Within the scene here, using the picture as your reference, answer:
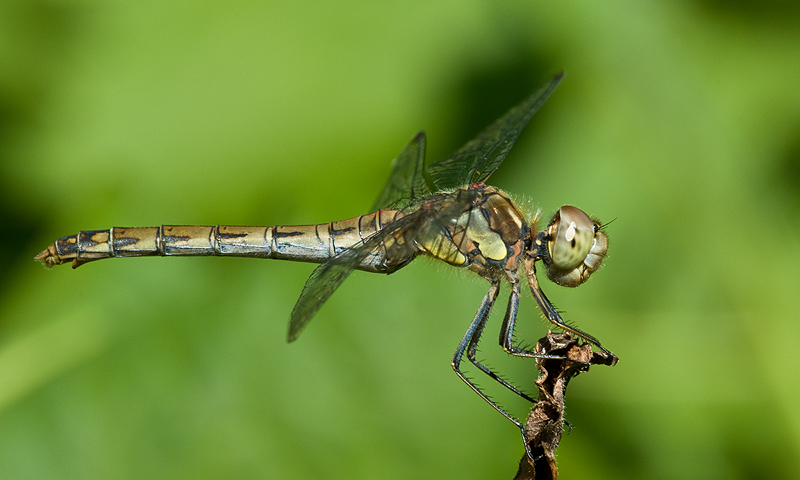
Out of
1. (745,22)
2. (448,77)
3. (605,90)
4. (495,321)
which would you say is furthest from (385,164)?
(745,22)

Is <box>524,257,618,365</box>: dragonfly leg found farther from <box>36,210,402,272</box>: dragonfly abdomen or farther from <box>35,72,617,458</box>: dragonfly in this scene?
<box>36,210,402,272</box>: dragonfly abdomen

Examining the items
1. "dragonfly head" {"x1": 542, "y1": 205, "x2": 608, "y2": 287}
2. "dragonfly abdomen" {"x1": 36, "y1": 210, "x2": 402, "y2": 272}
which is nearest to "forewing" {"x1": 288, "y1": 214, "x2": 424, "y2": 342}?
"dragonfly abdomen" {"x1": 36, "y1": 210, "x2": 402, "y2": 272}

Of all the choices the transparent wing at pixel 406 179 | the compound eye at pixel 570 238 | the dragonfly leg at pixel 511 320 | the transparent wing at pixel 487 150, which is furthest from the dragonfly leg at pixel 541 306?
the transparent wing at pixel 406 179

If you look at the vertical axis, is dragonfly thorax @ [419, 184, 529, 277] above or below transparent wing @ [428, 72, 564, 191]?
below

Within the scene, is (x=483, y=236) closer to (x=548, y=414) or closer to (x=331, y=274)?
(x=331, y=274)

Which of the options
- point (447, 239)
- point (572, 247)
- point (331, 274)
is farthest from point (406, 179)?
point (572, 247)

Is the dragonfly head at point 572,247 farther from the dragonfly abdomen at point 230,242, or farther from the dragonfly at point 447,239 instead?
the dragonfly abdomen at point 230,242

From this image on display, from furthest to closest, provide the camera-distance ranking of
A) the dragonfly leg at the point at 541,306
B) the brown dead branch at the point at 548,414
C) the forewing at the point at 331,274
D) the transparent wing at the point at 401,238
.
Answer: the dragonfly leg at the point at 541,306 → the transparent wing at the point at 401,238 → the forewing at the point at 331,274 → the brown dead branch at the point at 548,414
